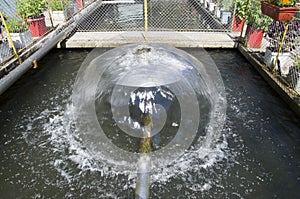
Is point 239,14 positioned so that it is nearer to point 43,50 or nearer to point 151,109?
point 151,109

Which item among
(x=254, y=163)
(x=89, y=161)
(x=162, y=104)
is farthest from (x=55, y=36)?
(x=254, y=163)

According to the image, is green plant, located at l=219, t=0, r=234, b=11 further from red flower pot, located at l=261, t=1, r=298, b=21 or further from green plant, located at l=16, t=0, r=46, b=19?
green plant, located at l=16, t=0, r=46, b=19

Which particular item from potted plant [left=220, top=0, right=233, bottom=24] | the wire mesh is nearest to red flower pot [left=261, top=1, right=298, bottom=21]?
the wire mesh

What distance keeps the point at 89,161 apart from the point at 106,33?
23.4ft

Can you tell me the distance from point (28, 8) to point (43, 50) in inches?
87.7

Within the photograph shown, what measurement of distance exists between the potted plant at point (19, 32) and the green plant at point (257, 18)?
803 cm

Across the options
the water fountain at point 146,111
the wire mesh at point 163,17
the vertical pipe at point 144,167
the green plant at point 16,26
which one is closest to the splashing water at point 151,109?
the water fountain at point 146,111

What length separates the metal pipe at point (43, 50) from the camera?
592 centimetres

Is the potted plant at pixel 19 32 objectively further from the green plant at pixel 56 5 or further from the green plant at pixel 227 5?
the green plant at pixel 227 5

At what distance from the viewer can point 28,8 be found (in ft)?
28.4

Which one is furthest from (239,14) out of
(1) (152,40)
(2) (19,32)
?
(2) (19,32)

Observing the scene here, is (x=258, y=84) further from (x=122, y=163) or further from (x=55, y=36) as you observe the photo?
(x=55, y=36)

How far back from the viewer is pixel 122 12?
603 inches

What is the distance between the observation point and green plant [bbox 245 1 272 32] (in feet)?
26.5
